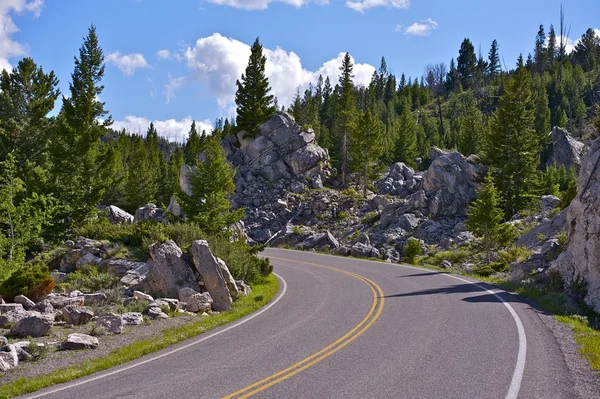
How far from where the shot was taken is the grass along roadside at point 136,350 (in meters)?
8.68

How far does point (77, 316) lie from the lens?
46.0 feet

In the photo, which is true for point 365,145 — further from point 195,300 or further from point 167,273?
point 195,300

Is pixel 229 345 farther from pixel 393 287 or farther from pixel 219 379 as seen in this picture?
pixel 393 287

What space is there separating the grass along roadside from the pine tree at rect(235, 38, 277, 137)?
1955 inches

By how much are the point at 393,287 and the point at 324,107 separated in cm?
9450

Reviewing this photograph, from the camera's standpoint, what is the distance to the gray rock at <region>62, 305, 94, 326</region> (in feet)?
45.9

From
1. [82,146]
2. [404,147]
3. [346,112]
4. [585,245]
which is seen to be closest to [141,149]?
[346,112]

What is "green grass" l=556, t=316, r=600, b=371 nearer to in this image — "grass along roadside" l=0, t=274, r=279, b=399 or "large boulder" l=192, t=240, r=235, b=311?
"grass along roadside" l=0, t=274, r=279, b=399

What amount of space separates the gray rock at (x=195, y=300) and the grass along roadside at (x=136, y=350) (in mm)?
920

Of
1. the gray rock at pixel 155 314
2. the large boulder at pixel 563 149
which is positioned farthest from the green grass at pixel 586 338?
the large boulder at pixel 563 149

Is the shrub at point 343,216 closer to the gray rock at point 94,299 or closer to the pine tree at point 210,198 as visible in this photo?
the pine tree at point 210,198

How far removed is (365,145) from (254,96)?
58.0ft

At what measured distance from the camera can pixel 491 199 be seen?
3020 cm

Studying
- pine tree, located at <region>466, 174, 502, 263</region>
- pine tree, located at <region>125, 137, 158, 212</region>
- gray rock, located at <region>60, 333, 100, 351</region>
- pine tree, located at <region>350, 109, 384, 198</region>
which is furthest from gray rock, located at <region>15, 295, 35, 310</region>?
pine tree, located at <region>350, 109, 384, 198</region>
